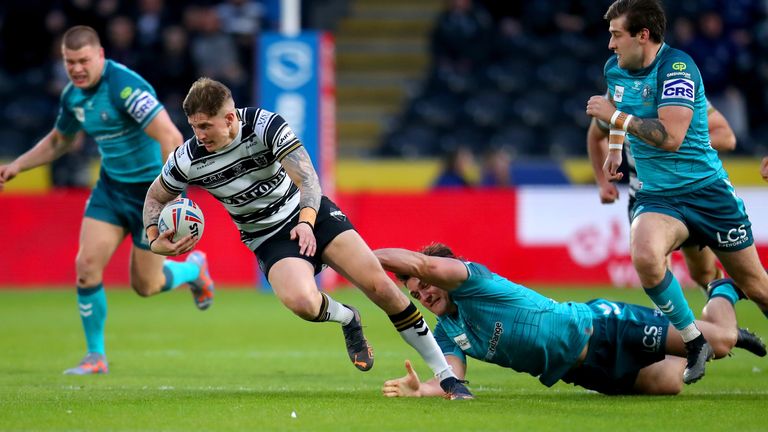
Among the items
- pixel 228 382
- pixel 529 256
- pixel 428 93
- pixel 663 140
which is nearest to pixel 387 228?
pixel 529 256

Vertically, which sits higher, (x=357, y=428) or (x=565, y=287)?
(x=357, y=428)

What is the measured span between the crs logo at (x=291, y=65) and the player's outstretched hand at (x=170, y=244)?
9620 mm

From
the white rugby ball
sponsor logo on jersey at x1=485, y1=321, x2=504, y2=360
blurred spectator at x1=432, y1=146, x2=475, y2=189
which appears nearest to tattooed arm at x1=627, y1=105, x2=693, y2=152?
sponsor logo on jersey at x1=485, y1=321, x2=504, y2=360

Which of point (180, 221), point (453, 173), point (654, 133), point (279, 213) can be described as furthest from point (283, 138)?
point (453, 173)

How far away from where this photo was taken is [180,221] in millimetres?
7633

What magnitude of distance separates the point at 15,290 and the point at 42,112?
4.49 m

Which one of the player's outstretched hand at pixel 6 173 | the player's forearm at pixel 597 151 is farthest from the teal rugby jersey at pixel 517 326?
the player's outstretched hand at pixel 6 173

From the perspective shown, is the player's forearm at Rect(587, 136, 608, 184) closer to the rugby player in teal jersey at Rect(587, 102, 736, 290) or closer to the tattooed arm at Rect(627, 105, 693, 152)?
the rugby player in teal jersey at Rect(587, 102, 736, 290)

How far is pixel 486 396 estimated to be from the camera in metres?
7.79

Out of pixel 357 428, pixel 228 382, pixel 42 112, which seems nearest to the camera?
pixel 357 428

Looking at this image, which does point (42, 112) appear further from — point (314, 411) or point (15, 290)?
point (314, 411)

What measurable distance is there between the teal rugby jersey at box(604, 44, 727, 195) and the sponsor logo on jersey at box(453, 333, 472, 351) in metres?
1.60

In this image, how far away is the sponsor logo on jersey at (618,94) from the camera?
8020 millimetres

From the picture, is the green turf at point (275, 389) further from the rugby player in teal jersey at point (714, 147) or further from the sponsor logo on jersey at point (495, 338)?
the rugby player in teal jersey at point (714, 147)
